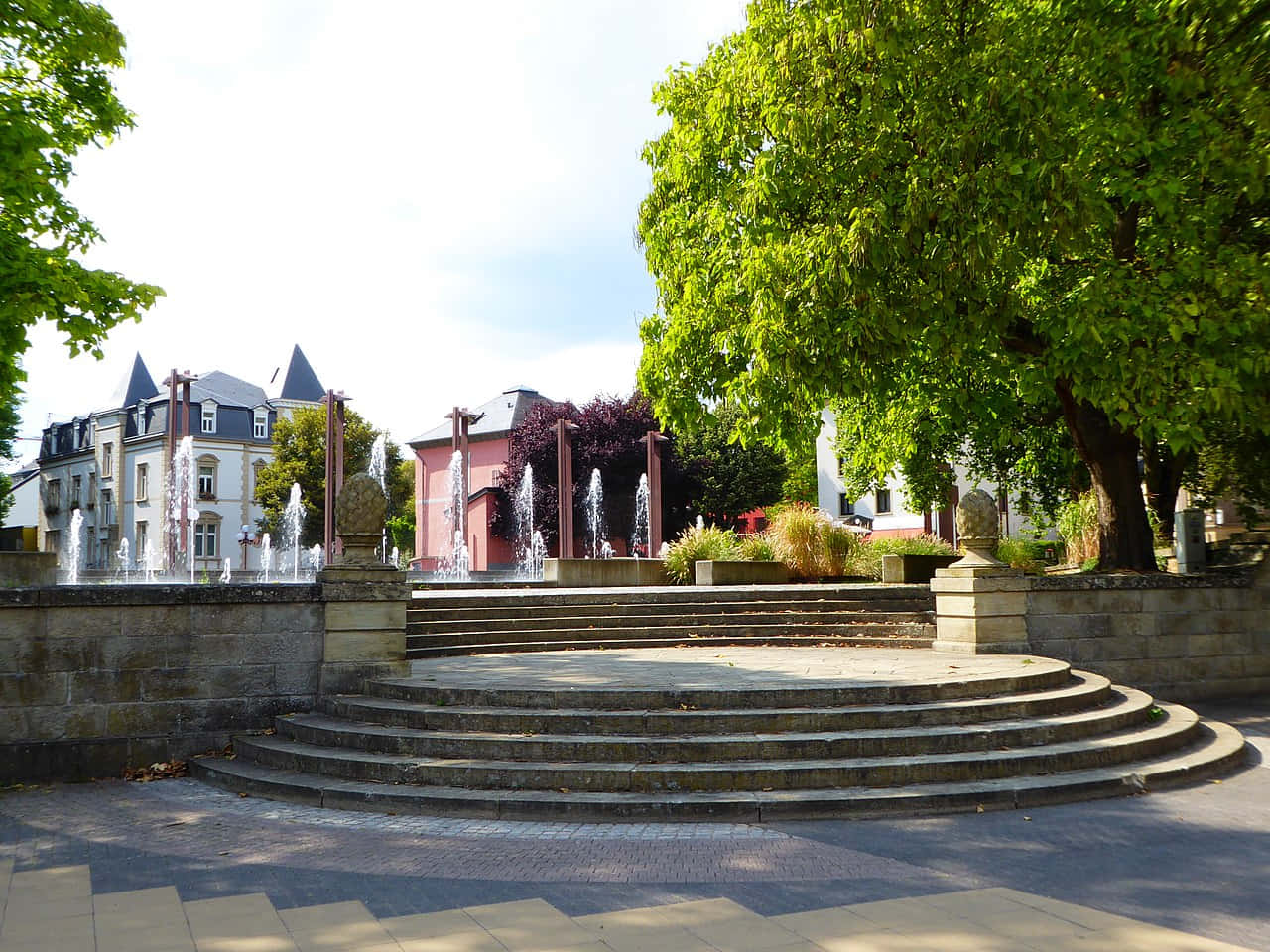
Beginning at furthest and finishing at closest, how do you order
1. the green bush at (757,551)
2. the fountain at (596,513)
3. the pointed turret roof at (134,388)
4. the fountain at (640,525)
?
the pointed turret roof at (134,388), the fountain at (640,525), the fountain at (596,513), the green bush at (757,551)

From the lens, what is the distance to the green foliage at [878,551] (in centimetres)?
1869

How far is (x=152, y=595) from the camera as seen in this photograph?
28.9 feet

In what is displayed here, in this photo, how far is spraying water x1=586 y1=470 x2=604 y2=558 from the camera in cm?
4706

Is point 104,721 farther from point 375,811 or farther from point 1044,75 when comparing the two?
point 1044,75

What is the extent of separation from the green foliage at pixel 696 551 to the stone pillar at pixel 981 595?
305 inches

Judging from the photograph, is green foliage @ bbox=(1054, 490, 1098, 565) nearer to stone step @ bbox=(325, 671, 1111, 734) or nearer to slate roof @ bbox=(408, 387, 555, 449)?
stone step @ bbox=(325, 671, 1111, 734)

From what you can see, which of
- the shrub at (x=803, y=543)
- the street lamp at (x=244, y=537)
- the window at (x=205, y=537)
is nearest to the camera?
the shrub at (x=803, y=543)

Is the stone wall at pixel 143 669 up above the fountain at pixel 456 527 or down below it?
below

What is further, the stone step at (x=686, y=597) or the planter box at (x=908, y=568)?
the planter box at (x=908, y=568)

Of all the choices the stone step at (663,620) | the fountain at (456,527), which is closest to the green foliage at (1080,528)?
the stone step at (663,620)

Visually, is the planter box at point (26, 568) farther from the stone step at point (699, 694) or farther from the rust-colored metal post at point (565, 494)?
the rust-colored metal post at point (565, 494)

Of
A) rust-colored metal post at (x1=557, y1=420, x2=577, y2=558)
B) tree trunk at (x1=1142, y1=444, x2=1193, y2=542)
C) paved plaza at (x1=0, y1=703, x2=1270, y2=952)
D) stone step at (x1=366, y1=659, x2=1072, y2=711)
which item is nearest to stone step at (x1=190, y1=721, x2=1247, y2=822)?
paved plaza at (x1=0, y1=703, x2=1270, y2=952)

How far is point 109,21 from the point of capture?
11945 millimetres

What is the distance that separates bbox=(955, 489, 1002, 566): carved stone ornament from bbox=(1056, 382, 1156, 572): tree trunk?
2380 mm
